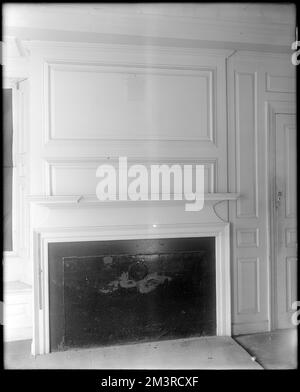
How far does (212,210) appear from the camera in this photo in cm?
195

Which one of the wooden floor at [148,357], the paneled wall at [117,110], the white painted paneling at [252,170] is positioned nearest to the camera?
the wooden floor at [148,357]

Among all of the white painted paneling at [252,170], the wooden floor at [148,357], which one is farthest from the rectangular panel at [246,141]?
the wooden floor at [148,357]

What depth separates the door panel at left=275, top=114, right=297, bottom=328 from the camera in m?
2.02

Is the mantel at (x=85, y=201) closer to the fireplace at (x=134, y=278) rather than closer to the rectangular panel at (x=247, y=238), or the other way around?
the fireplace at (x=134, y=278)

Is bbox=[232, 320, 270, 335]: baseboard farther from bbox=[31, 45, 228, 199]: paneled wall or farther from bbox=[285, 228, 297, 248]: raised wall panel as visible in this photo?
bbox=[31, 45, 228, 199]: paneled wall

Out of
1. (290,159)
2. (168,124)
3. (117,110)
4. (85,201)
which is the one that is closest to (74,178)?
(85,201)

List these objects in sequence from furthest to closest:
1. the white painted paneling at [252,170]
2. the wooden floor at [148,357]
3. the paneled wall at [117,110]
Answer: the white painted paneling at [252,170] < the paneled wall at [117,110] < the wooden floor at [148,357]

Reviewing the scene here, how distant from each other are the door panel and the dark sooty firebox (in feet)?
1.65

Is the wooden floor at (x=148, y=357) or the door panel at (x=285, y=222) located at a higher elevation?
the door panel at (x=285, y=222)

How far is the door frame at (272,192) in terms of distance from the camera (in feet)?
6.61

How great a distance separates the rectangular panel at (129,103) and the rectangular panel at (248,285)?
90 cm

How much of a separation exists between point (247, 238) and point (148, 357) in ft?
3.28

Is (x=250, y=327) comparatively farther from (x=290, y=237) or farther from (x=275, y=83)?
(x=275, y=83)

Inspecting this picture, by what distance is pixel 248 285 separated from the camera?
2.03m
